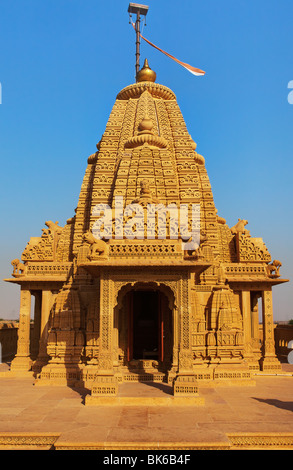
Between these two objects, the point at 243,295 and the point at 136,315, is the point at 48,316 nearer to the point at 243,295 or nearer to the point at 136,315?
the point at 136,315

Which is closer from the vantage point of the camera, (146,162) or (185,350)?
(185,350)

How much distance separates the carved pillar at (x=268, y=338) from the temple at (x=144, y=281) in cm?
5

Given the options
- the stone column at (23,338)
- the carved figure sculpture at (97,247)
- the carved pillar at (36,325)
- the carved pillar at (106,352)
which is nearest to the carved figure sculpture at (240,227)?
the carved figure sculpture at (97,247)

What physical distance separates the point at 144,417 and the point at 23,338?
943cm

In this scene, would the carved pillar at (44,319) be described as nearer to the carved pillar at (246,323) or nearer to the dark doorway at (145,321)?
the dark doorway at (145,321)

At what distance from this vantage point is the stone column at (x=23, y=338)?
16.5 m

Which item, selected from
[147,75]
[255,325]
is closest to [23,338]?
[255,325]

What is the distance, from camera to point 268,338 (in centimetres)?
1714

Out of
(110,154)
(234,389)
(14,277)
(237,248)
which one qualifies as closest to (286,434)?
(234,389)

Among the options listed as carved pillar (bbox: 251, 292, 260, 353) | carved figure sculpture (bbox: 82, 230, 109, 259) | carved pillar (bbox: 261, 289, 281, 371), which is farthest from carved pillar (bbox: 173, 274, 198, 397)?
carved pillar (bbox: 251, 292, 260, 353)

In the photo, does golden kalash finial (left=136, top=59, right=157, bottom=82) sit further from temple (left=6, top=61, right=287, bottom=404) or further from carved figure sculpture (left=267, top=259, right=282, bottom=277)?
carved figure sculpture (left=267, top=259, right=282, bottom=277)

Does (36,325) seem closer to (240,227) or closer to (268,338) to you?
(268,338)

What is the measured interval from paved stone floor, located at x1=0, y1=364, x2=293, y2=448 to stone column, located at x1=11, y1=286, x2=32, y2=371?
134 inches

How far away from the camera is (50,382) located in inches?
541
